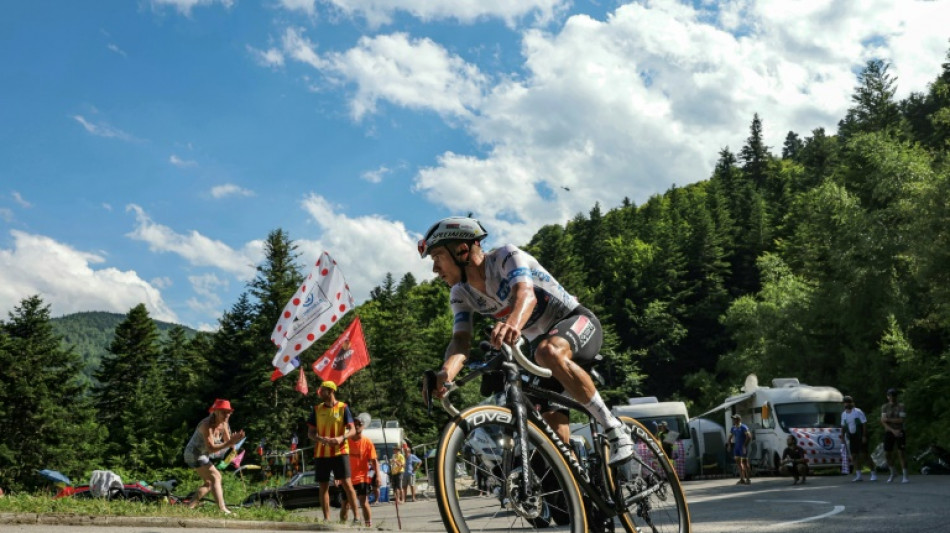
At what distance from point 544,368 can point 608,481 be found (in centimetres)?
75

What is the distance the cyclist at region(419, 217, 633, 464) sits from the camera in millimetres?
4746

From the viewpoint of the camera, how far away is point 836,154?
58.5 meters

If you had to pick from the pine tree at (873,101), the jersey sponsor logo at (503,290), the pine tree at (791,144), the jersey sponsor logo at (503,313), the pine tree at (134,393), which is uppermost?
the pine tree at (791,144)

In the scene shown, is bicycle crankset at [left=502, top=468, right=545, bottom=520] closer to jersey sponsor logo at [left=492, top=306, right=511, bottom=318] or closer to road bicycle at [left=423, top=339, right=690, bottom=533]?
road bicycle at [left=423, top=339, right=690, bottom=533]

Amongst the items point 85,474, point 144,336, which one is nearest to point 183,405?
point 85,474

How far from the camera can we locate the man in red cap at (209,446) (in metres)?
11.8

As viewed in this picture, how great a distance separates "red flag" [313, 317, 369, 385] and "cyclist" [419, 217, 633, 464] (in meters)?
12.5

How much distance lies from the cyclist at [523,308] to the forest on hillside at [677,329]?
23923mm

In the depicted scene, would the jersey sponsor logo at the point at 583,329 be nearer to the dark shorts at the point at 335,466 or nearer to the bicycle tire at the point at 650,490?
the bicycle tire at the point at 650,490

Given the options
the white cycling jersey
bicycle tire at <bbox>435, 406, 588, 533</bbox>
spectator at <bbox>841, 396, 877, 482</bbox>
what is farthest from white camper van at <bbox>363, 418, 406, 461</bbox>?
bicycle tire at <bbox>435, 406, 588, 533</bbox>

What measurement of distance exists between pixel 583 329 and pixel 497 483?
1201 mm

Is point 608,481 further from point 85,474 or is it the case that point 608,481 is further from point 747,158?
point 747,158

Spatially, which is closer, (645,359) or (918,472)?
(918,472)

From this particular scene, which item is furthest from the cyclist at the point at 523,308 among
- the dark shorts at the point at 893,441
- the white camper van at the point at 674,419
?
the white camper van at the point at 674,419
